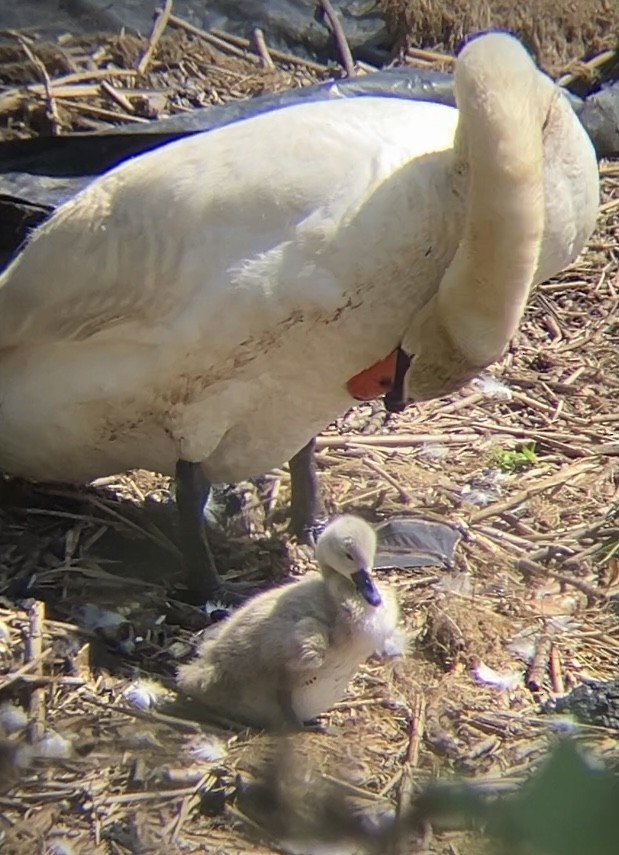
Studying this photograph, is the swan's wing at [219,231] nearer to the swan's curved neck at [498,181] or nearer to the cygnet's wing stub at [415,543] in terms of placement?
the swan's curved neck at [498,181]

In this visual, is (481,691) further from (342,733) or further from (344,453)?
(344,453)

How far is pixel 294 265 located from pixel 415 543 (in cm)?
105

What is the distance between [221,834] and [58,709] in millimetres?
613

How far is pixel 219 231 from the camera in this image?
314cm

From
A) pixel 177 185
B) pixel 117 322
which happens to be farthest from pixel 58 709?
pixel 177 185

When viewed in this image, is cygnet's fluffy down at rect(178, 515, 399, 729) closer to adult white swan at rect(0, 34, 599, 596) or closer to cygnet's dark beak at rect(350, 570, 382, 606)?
cygnet's dark beak at rect(350, 570, 382, 606)

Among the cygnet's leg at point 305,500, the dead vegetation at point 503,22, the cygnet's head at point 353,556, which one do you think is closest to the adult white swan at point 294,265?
the cygnet's leg at point 305,500

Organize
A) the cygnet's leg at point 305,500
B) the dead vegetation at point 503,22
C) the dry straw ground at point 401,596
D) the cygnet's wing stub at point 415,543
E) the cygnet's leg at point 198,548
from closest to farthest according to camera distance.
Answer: the dry straw ground at point 401,596, the cygnet's leg at point 198,548, the cygnet's wing stub at point 415,543, the cygnet's leg at point 305,500, the dead vegetation at point 503,22

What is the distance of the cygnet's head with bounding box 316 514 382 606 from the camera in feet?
10.00

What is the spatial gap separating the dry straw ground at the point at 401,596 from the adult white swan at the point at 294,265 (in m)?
0.33

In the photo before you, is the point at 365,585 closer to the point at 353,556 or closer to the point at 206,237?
the point at 353,556

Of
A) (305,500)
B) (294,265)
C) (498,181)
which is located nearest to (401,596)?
(305,500)

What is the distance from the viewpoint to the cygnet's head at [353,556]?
305 centimetres

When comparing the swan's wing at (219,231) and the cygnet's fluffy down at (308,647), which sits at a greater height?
the swan's wing at (219,231)
